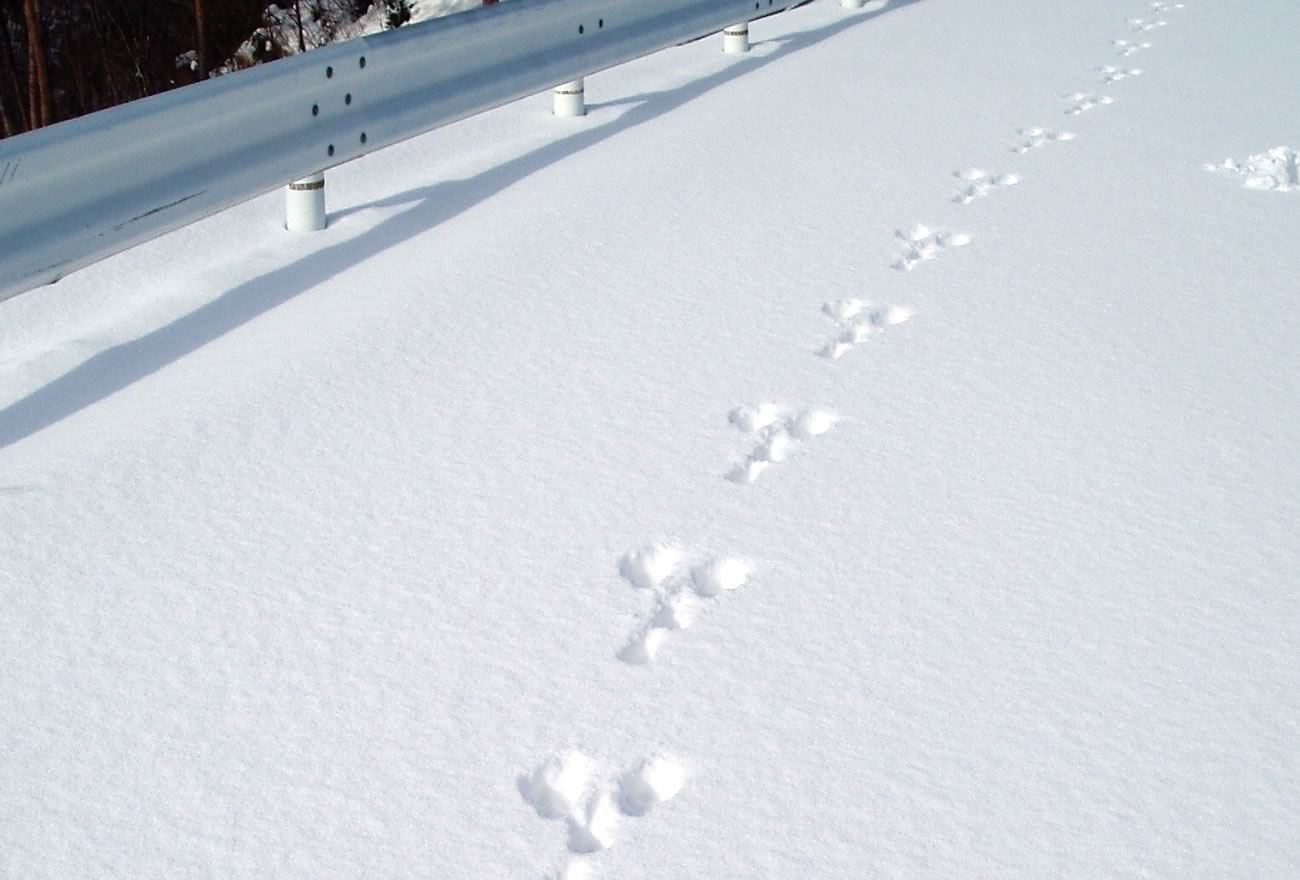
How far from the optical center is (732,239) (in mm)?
4359

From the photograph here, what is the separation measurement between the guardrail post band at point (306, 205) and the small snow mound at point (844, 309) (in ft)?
5.82

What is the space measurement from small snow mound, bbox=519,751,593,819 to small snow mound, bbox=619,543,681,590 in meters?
0.52

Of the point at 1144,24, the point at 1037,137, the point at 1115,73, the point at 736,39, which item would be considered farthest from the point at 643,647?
the point at 1144,24

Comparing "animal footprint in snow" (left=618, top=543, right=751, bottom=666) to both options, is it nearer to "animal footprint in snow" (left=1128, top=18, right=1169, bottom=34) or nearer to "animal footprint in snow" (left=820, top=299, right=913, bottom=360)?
"animal footprint in snow" (left=820, top=299, right=913, bottom=360)

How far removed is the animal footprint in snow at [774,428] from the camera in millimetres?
2898

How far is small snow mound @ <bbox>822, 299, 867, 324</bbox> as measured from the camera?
3.71 m

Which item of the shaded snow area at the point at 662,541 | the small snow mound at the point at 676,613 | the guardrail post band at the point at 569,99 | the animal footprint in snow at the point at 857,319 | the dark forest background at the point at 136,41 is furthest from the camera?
the dark forest background at the point at 136,41

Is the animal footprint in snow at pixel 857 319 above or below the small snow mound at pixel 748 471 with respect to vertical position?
above

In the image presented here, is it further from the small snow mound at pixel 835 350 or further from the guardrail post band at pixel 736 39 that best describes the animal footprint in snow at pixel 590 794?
the guardrail post band at pixel 736 39

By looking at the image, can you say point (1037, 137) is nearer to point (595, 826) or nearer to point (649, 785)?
point (649, 785)

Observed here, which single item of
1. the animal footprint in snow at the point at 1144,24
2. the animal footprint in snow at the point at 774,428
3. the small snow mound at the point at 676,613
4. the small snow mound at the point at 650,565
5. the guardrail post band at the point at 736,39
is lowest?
the small snow mound at the point at 676,613

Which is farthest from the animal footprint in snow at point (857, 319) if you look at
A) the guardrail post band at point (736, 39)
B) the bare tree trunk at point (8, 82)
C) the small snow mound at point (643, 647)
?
the bare tree trunk at point (8, 82)

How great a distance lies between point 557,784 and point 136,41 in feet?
167

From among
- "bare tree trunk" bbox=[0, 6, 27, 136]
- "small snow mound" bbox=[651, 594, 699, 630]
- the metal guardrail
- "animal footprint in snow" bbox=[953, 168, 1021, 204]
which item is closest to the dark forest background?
"bare tree trunk" bbox=[0, 6, 27, 136]
